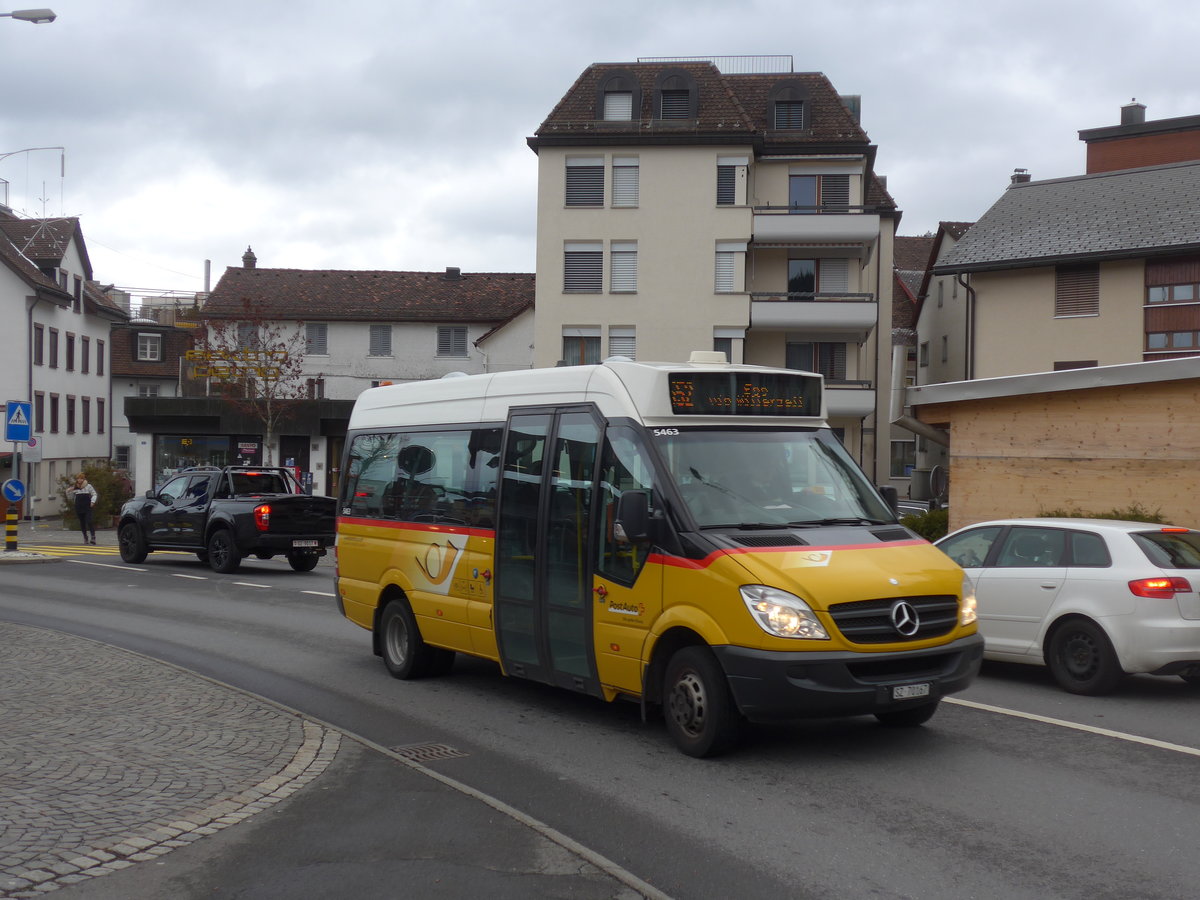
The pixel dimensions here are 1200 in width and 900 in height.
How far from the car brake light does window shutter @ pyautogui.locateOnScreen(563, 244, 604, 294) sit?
34.0 metres

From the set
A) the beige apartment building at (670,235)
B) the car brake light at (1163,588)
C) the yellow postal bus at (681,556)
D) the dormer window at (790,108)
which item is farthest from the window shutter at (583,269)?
the car brake light at (1163,588)

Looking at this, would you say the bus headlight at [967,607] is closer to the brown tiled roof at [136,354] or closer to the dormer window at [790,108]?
the dormer window at [790,108]

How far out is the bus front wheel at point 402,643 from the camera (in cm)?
1111

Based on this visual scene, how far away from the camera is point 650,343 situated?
42938mm

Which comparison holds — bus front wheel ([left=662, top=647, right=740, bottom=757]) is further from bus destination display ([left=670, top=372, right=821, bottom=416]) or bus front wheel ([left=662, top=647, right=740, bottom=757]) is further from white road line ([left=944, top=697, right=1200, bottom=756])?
white road line ([left=944, top=697, right=1200, bottom=756])

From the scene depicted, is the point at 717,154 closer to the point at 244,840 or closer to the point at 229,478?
the point at 229,478

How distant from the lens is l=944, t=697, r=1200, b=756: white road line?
821 cm

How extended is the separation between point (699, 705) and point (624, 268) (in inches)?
1421

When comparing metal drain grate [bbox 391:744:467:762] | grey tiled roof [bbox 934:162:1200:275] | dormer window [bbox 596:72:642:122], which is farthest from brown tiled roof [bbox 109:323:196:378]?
metal drain grate [bbox 391:744:467:762]

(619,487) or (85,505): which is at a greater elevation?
(619,487)

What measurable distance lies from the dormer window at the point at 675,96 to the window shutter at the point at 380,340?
2105cm

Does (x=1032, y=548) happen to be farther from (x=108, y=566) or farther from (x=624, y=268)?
(x=624, y=268)

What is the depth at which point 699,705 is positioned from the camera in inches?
310

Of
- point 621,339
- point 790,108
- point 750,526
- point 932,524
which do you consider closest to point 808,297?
point 621,339
